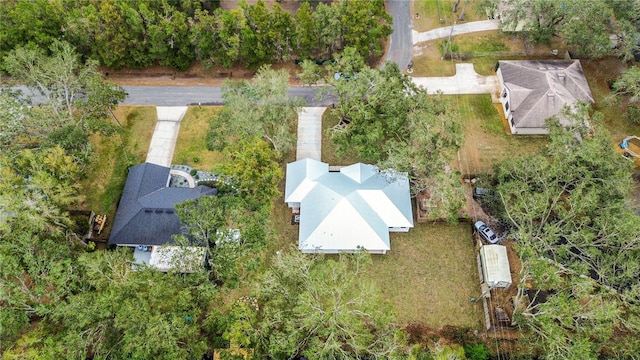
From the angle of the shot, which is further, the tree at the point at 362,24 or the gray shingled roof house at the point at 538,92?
the tree at the point at 362,24

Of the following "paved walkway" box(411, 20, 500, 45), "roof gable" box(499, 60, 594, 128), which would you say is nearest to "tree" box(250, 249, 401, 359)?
"roof gable" box(499, 60, 594, 128)

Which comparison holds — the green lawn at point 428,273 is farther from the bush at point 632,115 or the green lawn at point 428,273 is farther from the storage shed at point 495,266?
the bush at point 632,115

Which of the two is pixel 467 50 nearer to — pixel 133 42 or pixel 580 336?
pixel 580 336

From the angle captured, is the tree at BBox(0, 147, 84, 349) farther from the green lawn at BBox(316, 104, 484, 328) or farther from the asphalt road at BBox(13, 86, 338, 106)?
the green lawn at BBox(316, 104, 484, 328)

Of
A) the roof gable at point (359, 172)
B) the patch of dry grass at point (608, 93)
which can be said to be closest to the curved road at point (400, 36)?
the roof gable at point (359, 172)

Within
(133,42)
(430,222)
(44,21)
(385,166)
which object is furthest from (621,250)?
(44,21)

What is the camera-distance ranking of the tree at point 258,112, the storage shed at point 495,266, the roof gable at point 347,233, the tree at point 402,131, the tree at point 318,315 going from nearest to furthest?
the tree at point 318,315 < the storage shed at point 495,266 < the tree at point 402,131 < the roof gable at point 347,233 < the tree at point 258,112

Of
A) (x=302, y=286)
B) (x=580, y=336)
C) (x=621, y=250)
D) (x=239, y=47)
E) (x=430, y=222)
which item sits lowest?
(x=580, y=336)
